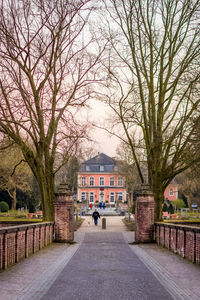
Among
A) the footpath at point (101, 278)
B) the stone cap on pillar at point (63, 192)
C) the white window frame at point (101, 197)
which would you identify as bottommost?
the white window frame at point (101, 197)

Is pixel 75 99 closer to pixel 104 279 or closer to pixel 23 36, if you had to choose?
pixel 23 36

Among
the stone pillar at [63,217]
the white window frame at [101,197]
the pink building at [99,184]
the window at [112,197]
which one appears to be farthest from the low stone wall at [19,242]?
the window at [112,197]

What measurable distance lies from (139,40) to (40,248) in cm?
1251

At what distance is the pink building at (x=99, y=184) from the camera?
89.8 m

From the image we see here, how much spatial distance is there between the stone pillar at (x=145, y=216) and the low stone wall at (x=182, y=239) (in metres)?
1.18

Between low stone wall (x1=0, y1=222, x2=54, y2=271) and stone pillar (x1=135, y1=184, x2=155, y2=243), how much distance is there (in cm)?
484

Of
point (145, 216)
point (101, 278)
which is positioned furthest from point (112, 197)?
point (101, 278)

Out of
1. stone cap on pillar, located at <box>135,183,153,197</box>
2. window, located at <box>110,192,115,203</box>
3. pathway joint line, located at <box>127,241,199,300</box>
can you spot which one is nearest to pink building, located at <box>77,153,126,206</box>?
window, located at <box>110,192,115,203</box>

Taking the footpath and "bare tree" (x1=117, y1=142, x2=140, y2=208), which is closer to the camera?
→ the footpath

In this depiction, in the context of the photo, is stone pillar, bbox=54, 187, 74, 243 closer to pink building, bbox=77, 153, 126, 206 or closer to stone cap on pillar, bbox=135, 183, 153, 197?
stone cap on pillar, bbox=135, 183, 153, 197

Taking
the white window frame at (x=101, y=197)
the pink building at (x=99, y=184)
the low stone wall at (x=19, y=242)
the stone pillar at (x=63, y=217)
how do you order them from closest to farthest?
the low stone wall at (x=19, y=242), the stone pillar at (x=63, y=217), the white window frame at (x=101, y=197), the pink building at (x=99, y=184)

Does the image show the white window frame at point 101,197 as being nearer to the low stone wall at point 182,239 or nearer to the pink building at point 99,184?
the pink building at point 99,184

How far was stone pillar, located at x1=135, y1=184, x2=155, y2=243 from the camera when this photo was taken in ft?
62.4

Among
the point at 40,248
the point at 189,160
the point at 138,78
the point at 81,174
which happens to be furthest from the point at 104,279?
the point at 81,174
